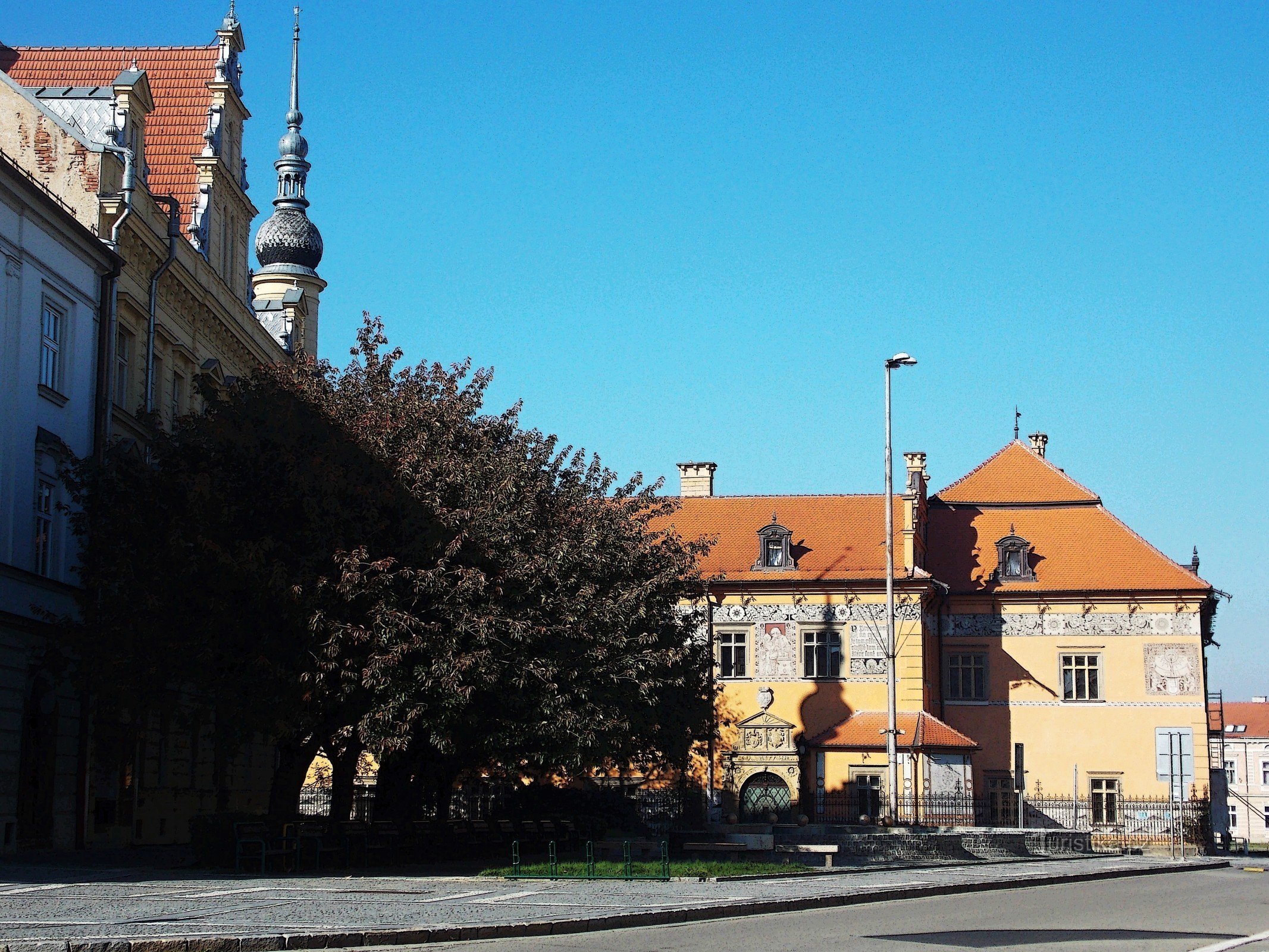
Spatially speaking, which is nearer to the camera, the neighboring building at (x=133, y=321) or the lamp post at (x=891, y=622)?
the neighboring building at (x=133, y=321)

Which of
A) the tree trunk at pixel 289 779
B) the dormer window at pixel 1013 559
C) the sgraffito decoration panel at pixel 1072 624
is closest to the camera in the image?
the tree trunk at pixel 289 779

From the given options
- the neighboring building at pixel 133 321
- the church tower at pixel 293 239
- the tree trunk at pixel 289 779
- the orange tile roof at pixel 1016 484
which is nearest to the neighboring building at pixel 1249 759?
the orange tile roof at pixel 1016 484

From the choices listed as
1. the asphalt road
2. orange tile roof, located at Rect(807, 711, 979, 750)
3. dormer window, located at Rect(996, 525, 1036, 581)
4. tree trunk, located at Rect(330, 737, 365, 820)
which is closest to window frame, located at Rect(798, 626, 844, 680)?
orange tile roof, located at Rect(807, 711, 979, 750)

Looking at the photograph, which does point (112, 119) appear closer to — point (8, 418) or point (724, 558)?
point (8, 418)

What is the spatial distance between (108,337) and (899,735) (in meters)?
27.2

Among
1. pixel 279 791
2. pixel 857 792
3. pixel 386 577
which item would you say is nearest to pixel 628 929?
pixel 386 577

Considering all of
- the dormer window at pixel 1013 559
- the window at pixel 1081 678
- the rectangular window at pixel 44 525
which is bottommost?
the window at pixel 1081 678

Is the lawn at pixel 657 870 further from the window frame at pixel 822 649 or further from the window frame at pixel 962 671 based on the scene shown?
the window frame at pixel 962 671

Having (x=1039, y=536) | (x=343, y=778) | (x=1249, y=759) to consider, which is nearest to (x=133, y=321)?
(x=343, y=778)

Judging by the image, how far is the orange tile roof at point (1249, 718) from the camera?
138250mm

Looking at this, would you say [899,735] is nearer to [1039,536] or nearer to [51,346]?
[1039,536]

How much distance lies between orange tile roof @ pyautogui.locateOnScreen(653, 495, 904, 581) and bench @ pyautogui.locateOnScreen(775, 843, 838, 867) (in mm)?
23346

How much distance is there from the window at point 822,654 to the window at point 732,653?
1966 millimetres

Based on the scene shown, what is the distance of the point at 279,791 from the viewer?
2686 cm
